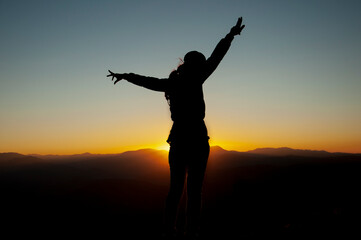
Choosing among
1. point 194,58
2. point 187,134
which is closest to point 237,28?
point 194,58

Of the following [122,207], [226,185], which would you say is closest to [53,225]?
[122,207]

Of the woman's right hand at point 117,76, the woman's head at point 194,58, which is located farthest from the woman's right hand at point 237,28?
the woman's right hand at point 117,76

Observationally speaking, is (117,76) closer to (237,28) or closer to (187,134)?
(187,134)

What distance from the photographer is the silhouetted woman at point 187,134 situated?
3133 millimetres

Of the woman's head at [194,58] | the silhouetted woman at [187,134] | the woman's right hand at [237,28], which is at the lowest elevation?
the silhouetted woman at [187,134]

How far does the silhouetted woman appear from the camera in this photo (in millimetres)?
3133

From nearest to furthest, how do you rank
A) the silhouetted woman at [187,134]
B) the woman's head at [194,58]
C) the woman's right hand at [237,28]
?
the silhouetted woman at [187,134] → the woman's head at [194,58] → the woman's right hand at [237,28]

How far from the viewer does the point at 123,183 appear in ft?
119

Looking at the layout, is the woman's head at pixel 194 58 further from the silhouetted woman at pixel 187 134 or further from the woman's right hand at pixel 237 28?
the woman's right hand at pixel 237 28

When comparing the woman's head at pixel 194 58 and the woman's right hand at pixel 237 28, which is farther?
the woman's right hand at pixel 237 28

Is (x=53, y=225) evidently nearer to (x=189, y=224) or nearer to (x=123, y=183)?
(x=123, y=183)

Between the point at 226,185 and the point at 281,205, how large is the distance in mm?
9990

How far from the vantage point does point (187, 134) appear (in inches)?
124

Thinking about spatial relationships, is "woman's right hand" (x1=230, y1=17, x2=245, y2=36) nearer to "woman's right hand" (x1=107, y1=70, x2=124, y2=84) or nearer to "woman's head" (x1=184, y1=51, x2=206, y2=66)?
"woman's head" (x1=184, y1=51, x2=206, y2=66)
